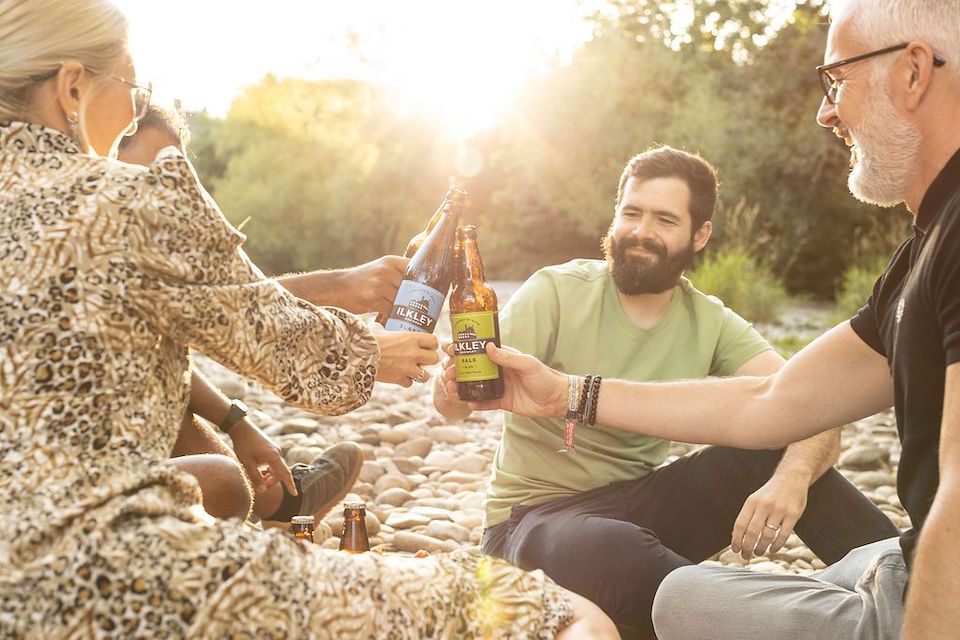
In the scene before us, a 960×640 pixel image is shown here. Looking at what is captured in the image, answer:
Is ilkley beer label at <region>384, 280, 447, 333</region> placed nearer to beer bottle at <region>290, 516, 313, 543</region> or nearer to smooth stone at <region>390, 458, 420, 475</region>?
beer bottle at <region>290, 516, 313, 543</region>

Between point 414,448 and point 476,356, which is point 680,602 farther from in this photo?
point 414,448

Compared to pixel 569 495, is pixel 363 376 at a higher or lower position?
higher

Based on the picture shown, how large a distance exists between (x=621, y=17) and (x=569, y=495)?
2823 centimetres

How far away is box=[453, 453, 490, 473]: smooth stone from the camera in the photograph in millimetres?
7242

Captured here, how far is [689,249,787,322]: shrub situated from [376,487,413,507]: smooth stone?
9319 millimetres

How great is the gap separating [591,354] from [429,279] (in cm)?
72

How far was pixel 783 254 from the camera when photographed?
2153 centimetres

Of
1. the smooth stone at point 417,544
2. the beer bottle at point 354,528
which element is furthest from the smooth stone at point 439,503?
the beer bottle at point 354,528

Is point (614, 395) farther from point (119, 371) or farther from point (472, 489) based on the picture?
point (472, 489)

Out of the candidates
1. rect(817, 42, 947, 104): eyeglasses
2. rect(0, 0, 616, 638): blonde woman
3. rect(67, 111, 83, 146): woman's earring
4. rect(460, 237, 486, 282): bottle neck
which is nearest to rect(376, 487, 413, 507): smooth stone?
rect(460, 237, 486, 282): bottle neck

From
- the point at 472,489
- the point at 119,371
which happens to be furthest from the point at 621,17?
the point at 119,371

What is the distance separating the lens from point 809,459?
396 centimetres

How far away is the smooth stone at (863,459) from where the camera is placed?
726 cm

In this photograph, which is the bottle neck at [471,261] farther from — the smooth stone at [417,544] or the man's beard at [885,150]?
the smooth stone at [417,544]
